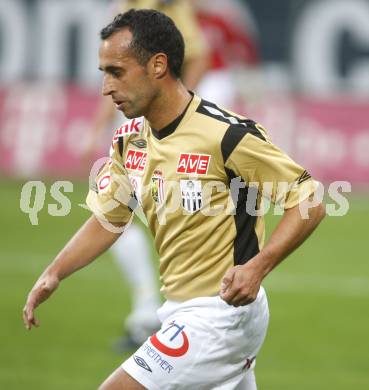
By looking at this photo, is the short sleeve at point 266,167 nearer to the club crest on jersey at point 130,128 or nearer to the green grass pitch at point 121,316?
the club crest on jersey at point 130,128

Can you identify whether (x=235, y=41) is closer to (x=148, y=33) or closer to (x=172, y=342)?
(x=148, y=33)

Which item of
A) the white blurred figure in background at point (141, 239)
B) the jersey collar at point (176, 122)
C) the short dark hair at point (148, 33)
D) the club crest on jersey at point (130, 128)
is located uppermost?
the short dark hair at point (148, 33)

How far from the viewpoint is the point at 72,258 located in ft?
17.5

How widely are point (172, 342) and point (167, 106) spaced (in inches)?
40.2

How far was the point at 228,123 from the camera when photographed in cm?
491

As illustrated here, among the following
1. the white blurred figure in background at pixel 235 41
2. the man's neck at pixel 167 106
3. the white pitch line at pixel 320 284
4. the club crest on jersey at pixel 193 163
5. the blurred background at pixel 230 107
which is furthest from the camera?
the white blurred figure in background at pixel 235 41

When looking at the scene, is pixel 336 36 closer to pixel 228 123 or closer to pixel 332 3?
pixel 332 3

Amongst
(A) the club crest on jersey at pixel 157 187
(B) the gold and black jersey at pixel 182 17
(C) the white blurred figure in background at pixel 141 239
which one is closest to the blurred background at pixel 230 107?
(C) the white blurred figure in background at pixel 141 239

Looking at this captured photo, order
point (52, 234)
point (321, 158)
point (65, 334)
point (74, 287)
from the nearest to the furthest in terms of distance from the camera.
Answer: point (65, 334) → point (74, 287) → point (52, 234) → point (321, 158)

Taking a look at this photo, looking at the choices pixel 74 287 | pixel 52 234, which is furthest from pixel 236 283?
pixel 52 234

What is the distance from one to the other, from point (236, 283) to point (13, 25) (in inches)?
601

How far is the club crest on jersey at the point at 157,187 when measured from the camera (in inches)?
200

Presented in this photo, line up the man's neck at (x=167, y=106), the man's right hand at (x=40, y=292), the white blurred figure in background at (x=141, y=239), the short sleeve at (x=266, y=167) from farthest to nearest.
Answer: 1. the white blurred figure in background at (x=141, y=239)
2. the man's right hand at (x=40, y=292)
3. the man's neck at (x=167, y=106)
4. the short sleeve at (x=266, y=167)

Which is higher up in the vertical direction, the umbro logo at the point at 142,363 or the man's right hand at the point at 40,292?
the man's right hand at the point at 40,292
